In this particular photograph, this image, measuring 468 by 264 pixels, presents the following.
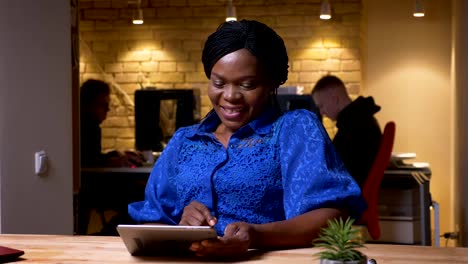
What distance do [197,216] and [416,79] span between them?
6711mm

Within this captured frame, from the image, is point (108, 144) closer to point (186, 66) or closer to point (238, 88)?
point (186, 66)

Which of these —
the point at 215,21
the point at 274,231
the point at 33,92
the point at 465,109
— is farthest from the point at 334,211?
the point at 215,21

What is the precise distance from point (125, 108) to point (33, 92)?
180 inches

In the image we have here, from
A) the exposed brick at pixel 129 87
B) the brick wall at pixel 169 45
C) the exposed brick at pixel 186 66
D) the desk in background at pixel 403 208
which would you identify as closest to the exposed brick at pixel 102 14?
the brick wall at pixel 169 45

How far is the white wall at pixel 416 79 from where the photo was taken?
8.52 meters

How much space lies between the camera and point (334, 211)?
2.12 meters

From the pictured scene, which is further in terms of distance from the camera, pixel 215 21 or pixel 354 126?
pixel 215 21

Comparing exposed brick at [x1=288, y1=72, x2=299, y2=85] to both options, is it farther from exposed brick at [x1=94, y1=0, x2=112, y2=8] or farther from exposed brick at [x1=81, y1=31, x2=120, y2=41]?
exposed brick at [x1=94, y1=0, x2=112, y2=8]

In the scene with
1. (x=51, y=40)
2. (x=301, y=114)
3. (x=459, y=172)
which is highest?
(x=51, y=40)

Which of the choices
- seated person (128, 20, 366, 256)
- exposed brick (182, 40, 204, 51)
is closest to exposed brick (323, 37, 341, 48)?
exposed brick (182, 40, 204, 51)

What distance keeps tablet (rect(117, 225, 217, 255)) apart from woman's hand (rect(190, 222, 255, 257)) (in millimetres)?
18

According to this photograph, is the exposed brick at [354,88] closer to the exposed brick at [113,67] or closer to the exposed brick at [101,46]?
the exposed brick at [113,67]

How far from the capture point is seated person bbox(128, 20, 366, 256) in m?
2.12

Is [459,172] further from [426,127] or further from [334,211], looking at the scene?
[334,211]
